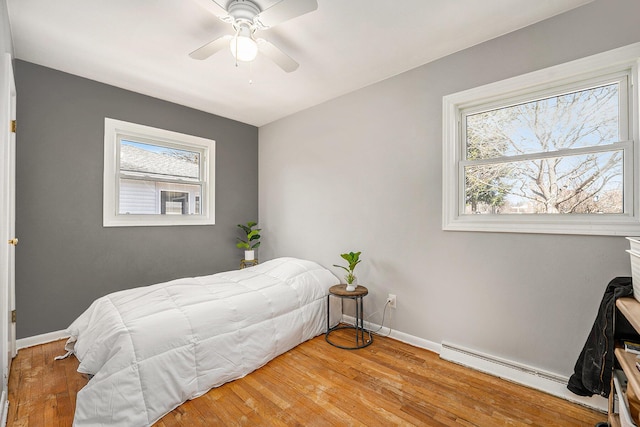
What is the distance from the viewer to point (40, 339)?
257 cm

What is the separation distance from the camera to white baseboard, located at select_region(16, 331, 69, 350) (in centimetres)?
248

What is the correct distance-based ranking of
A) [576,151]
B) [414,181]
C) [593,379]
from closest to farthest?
[593,379], [576,151], [414,181]

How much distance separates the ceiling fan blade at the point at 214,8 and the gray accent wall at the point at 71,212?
1.78 meters

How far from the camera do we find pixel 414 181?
8.64 ft

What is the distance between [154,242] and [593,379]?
12.6 ft

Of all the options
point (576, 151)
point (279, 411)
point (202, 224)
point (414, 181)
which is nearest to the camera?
point (279, 411)

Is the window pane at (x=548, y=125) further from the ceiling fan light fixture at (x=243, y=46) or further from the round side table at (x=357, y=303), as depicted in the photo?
the ceiling fan light fixture at (x=243, y=46)

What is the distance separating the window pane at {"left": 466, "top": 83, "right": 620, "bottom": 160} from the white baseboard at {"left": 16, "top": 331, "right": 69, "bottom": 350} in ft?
13.3

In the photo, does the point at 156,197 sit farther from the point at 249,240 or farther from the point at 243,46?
the point at 243,46

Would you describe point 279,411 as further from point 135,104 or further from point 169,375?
point 135,104

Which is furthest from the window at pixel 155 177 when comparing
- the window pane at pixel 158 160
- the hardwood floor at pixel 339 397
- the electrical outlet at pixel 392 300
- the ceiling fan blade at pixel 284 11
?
the electrical outlet at pixel 392 300

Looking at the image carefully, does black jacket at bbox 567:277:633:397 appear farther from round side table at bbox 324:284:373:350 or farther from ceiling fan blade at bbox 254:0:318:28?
ceiling fan blade at bbox 254:0:318:28

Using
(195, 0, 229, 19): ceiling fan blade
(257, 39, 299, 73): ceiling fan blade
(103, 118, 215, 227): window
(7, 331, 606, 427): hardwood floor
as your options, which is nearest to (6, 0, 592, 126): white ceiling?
(195, 0, 229, 19): ceiling fan blade

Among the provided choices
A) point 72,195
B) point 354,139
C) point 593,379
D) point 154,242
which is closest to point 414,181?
point 354,139
